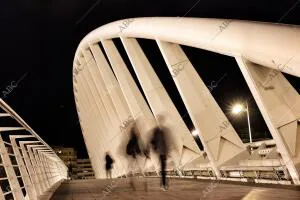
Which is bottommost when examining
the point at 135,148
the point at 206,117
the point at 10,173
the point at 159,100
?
the point at 135,148

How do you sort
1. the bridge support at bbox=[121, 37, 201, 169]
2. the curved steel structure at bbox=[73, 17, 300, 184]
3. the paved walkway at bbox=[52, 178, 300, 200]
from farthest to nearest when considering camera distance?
the bridge support at bbox=[121, 37, 201, 169] → the curved steel structure at bbox=[73, 17, 300, 184] → the paved walkway at bbox=[52, 178, 300, 200]

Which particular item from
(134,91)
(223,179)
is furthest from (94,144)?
(223,179)

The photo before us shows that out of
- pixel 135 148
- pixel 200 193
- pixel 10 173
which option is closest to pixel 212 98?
pixel 135 148

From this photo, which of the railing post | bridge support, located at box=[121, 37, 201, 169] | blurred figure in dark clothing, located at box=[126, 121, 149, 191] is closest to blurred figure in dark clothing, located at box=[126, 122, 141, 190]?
blurred figure in dark clothing, located at box=[126, 121, 149, 191]

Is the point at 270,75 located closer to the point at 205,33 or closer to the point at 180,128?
the point at 205,33

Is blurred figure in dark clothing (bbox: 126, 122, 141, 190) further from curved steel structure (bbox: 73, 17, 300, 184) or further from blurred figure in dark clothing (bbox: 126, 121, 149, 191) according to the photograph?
curved steel structure (bbox: 73, 17, 300, 184)

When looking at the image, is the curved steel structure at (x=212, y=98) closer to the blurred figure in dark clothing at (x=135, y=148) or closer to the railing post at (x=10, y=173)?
the blurred figure in dark clothing at (x=135, y=148)

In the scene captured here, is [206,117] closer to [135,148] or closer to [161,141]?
[135,148]

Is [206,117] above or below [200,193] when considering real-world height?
above

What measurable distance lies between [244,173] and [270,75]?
3.54 m

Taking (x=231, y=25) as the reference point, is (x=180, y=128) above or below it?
below

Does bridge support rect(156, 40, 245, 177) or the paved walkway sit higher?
bridge support rect(156, 40, 245, 177)

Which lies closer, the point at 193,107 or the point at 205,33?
the point at 205,33

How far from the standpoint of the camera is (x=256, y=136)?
59.1 meters
